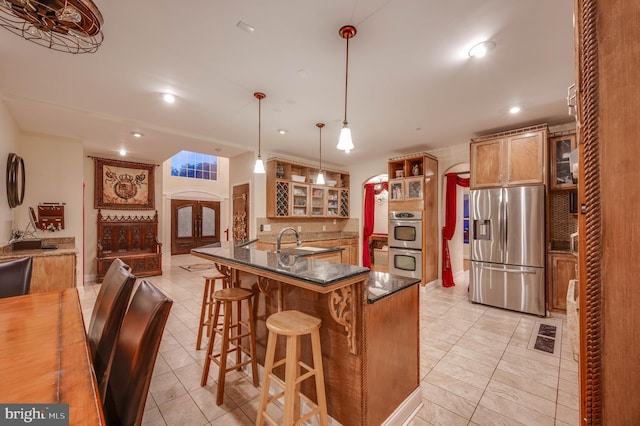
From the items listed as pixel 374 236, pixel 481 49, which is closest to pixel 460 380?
pixel 481 49

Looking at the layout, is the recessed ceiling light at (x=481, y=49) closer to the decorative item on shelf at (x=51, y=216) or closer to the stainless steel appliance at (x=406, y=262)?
the stainless steel appliance at (x=406, y=262)

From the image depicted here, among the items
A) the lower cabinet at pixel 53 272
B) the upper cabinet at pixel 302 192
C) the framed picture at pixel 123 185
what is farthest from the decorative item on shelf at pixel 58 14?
the framed picture at pixel 123 185

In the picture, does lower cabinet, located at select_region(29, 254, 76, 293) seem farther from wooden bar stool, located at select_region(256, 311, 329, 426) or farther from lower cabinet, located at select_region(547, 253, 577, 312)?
lower cabinet, located at select_region(547, 253, 577, 312)

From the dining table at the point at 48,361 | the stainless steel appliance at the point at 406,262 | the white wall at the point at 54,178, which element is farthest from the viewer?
the stainless steel appliance at the point at 406,262

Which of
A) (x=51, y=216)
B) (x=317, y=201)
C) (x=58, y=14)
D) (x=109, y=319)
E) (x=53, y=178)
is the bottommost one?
(x=109, y=319)

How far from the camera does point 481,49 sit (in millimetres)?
2074

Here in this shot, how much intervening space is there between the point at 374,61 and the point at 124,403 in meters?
2.63

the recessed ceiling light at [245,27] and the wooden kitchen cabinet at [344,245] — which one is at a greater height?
the recessed ceiling light at [245,27]

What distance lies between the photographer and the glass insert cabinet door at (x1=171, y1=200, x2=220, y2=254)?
8305 mm

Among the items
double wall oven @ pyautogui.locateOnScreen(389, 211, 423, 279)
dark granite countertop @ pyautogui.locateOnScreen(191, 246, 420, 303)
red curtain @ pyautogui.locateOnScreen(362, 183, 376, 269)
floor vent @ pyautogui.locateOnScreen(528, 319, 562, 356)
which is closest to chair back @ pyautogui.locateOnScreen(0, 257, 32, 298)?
dark granite countertop @ pyautogui.locateOnScreen(191, 246, 420, 303)

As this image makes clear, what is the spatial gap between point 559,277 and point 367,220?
141 inches

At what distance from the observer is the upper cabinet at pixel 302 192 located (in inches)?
202

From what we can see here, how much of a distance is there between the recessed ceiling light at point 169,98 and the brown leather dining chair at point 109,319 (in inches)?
81.9

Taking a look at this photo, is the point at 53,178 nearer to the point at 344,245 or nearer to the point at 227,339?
the point at 227,339
